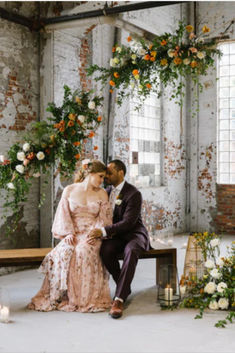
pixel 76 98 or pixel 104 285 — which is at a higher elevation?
pixel 76 98

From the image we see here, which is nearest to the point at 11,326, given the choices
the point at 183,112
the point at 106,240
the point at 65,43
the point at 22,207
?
the point at 106,240

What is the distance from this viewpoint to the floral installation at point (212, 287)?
4387mm

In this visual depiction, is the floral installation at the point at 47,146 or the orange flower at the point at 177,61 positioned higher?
the orange flower at the point at 177,61

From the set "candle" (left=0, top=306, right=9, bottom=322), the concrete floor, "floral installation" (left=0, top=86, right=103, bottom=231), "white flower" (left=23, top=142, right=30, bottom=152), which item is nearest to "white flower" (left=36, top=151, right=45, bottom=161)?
"floral installation" (left=0, top=86, right=103, bottom=231)

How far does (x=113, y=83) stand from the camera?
609 cm

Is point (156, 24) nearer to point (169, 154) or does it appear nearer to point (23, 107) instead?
point (169, 154)

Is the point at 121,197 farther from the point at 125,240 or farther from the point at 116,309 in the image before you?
the point at 116,309

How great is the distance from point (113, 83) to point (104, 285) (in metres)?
2.69

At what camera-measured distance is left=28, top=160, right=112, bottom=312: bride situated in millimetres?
4508

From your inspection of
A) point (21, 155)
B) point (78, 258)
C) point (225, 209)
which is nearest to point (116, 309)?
point (78, 258)

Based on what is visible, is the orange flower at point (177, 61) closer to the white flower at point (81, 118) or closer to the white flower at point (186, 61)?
the white flower at point (186, 61)

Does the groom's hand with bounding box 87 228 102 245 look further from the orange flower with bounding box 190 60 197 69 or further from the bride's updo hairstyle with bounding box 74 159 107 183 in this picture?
the orange flower with bounding box 190 60 197 69

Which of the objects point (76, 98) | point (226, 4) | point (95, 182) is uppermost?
point (226, 4)

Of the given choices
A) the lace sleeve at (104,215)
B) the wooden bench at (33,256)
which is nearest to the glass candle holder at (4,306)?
the wooden bench at (33,256)
